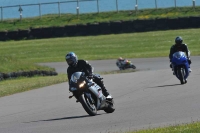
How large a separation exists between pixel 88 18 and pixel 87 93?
1503 inches

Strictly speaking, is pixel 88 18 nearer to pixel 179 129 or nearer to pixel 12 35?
pixel 12 35

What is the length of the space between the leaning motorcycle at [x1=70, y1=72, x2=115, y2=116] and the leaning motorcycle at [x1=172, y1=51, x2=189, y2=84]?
6.55 metres

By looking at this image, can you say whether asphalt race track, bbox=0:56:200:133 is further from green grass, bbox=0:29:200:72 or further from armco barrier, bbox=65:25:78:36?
armco barrier, bbox=65:25:78:36

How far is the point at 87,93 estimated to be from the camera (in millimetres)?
12734

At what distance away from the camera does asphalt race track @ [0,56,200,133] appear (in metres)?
11.2

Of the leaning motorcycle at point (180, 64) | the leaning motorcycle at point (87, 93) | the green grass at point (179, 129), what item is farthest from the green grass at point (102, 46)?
the green grass at point (179, 129)

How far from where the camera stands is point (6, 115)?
14.1 meters

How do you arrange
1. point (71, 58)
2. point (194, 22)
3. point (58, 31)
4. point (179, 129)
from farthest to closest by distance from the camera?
point (58, 31) < point (194, 22) < point (71, 58) < point (179, 129)

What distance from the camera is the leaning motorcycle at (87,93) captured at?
1262 centimetres

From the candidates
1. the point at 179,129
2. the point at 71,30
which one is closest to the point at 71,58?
the point at 179,129

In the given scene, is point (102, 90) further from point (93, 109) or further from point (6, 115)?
point (6, 115)

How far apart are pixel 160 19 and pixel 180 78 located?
2432cm

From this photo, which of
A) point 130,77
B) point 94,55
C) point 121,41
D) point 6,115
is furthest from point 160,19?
point 6,115

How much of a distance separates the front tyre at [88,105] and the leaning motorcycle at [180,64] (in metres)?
6.75
